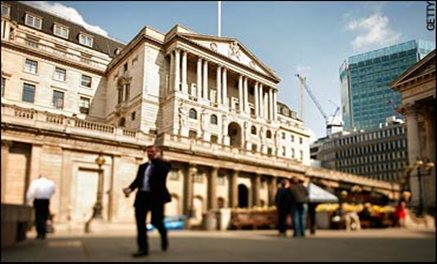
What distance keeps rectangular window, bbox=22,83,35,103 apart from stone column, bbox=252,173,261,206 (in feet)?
98.3

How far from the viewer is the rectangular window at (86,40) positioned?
208 feet

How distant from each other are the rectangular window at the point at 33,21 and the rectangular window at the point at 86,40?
642cm

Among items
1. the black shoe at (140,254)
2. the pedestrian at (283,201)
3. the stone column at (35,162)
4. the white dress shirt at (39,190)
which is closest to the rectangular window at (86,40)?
the stone column at (35,162)

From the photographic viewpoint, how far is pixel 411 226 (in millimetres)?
20625

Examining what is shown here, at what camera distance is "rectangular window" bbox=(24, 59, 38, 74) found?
50.5 meters

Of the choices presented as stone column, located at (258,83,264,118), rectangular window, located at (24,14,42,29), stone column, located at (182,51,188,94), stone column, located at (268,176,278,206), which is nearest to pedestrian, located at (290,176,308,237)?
stone column, located at (268,176,278,206)

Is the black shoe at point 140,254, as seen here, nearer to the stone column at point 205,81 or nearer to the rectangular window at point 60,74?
the stone column at point 205,81

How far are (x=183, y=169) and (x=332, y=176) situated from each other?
26731mm

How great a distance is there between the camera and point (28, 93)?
49.9m

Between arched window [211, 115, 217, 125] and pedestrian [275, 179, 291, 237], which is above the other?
arched window [211, 115, 217, 125]

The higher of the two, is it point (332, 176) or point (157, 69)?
point (157, 69)

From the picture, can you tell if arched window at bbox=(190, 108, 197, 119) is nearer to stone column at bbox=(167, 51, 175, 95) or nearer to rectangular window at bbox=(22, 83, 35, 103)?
stone column at bbox=(167, 51, 175, 95)

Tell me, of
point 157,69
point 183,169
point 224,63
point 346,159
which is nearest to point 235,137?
point 224,63

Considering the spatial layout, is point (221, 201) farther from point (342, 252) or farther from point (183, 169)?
point (342, 252)
